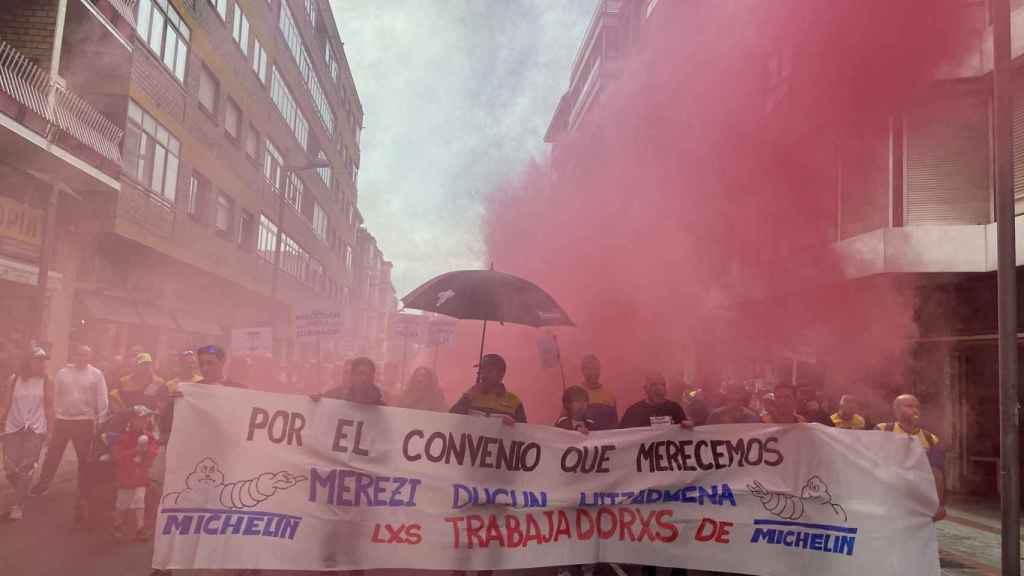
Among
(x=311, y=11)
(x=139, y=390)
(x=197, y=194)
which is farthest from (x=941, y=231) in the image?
(x=311, y=11)

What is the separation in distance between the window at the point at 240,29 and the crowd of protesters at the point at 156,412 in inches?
694

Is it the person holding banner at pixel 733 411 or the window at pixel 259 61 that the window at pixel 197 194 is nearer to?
the window at pixel 259 61

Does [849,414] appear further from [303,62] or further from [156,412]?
[303,62]

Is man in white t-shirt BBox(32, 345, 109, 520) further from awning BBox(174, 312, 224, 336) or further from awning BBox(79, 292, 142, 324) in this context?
awning BBox(174, 312, 224, 336)

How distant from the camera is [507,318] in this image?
22.2 ft

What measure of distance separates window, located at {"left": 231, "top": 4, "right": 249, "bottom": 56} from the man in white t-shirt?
56.9ft

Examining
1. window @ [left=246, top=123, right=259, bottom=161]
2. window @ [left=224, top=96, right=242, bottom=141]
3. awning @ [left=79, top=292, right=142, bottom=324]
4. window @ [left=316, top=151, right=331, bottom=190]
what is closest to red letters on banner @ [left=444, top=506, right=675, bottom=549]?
awning @ [left=79, top=292, right=142, bottom=324]

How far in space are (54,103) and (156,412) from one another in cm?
892

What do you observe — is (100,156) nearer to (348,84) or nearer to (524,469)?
(524,469)

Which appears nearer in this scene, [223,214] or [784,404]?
[784,404]

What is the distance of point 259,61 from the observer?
26.6 metres

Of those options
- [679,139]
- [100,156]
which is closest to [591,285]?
[679,139]

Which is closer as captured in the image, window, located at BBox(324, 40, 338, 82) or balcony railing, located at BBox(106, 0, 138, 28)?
balcony railing, located at BBox(106, 0, 138, 28)

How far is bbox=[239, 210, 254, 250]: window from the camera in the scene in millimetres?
25969
